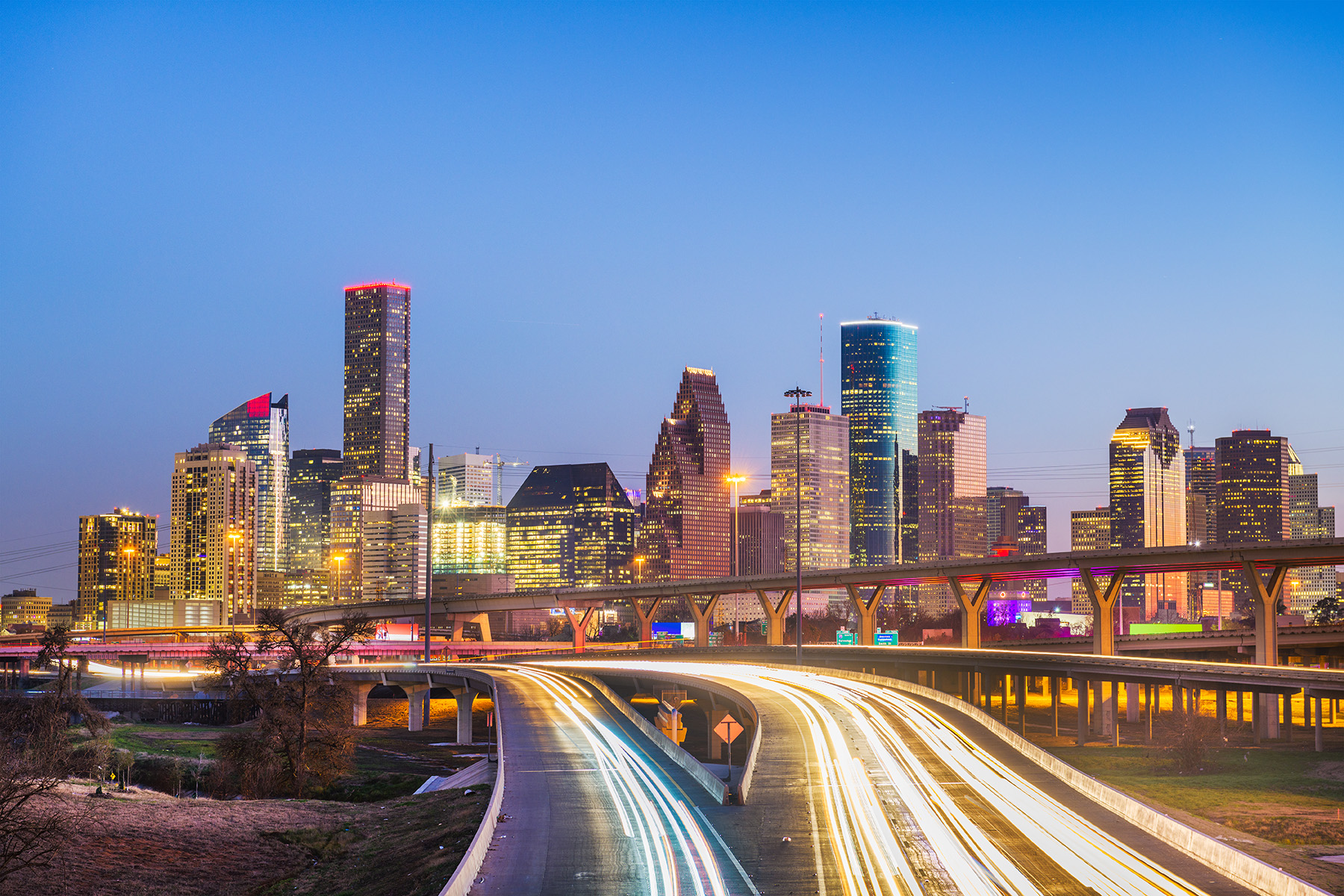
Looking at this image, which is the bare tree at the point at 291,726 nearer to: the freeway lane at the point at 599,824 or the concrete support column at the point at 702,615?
the freeway lane at the point at 599,824

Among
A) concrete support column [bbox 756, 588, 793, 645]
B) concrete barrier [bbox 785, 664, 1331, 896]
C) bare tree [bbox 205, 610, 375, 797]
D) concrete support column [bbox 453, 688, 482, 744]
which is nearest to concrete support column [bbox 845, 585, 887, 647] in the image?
concrete support column [bbox 756, 588, 793, 645]

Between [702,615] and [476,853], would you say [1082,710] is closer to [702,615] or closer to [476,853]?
[702,615]

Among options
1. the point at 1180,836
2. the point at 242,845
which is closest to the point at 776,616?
the point at 242,845

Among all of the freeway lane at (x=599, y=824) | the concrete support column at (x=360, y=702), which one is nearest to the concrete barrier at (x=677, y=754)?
the freeway lane at (x=599, y=824)

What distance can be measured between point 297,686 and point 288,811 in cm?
1534

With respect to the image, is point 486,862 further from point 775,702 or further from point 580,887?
point 775,702

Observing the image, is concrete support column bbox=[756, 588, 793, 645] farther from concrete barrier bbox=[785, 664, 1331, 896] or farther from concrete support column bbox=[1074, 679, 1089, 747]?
concrete barrier bbox=[785, 664, 1331, 896]

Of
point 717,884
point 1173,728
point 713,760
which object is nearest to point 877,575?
point 1173,728

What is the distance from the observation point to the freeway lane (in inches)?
1079

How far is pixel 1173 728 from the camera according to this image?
89.1m

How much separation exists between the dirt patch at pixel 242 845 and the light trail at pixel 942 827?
33.4 feet

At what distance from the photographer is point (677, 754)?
46.0m

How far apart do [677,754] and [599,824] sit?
12.6 meters

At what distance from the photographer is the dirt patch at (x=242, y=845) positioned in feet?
122
